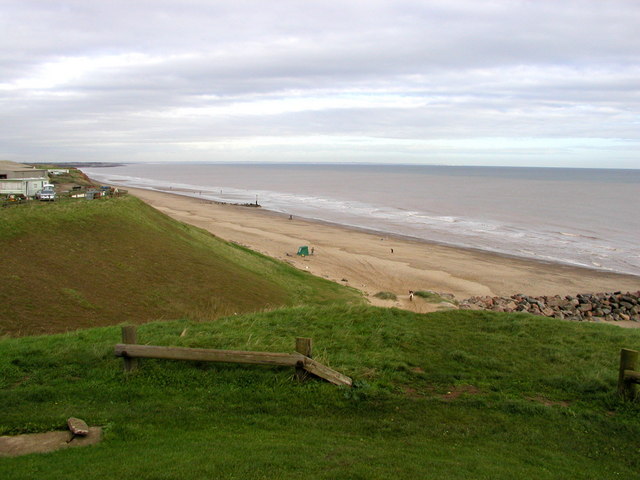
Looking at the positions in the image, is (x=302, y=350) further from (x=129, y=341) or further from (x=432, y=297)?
(x=432, y=297)

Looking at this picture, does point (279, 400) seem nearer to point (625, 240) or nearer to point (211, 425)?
point (211, 425)

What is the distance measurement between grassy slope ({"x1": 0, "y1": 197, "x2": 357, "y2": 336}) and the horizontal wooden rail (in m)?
7.19

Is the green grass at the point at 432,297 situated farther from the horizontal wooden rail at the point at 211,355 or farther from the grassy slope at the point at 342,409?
the horizontal wooden rail at the point at 211,355

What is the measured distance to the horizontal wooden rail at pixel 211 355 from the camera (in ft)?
27.9

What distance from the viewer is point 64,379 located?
885cm

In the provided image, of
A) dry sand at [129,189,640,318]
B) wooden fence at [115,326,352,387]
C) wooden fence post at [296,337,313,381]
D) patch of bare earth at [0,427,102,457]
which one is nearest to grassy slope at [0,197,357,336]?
dry sand at [129,189,640,318]

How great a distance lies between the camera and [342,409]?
Answer: 7.93m

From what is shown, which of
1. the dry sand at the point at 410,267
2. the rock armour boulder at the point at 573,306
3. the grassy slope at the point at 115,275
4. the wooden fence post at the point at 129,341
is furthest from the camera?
the dry sand at the point at 410,267

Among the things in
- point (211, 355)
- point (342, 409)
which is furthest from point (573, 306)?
point (211, 355)

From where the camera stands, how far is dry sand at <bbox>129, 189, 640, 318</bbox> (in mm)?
30984

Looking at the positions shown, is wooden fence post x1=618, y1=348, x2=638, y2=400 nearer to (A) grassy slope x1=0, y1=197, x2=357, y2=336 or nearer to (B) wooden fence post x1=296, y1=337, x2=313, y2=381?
(B) wooden fence post x1=296, y1=337, x2=313, y2=381

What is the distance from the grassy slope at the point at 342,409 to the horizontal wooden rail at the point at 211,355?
1.11 ft

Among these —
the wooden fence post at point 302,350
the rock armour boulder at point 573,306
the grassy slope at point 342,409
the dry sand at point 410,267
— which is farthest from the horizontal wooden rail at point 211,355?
the rock armour boulder at point 573,306

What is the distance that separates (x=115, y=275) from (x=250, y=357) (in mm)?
13285
